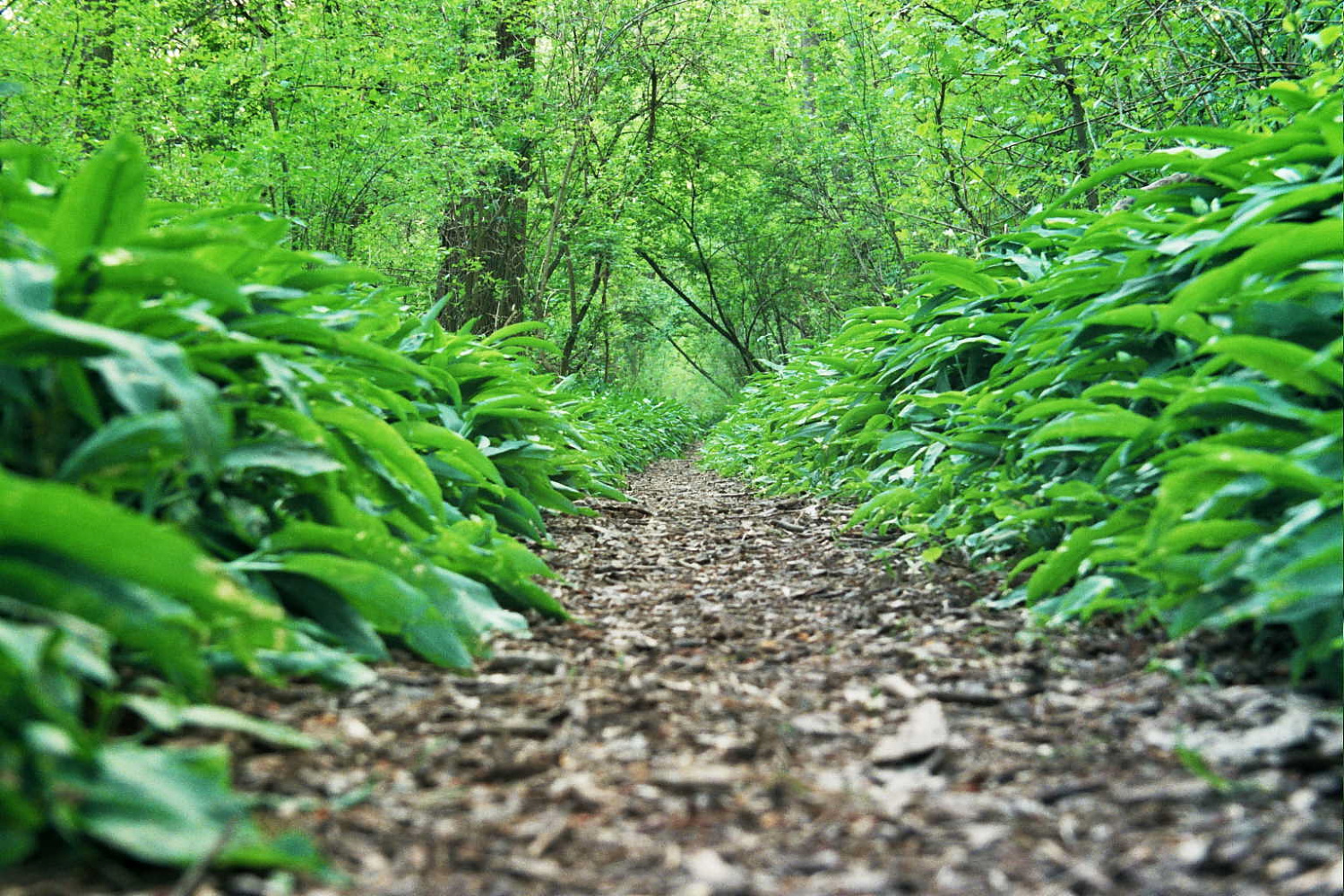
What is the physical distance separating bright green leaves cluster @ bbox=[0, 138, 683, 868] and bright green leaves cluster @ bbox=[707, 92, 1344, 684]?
1.34 meters

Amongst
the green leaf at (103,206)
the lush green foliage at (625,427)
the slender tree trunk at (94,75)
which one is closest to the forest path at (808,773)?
the green leaf at (103,206)

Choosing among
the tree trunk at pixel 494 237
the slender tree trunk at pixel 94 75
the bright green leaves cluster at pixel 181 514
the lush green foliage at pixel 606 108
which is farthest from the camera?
the tree trunk at pixel 494 237

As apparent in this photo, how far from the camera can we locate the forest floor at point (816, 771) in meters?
1.07

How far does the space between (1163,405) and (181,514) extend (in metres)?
2.23

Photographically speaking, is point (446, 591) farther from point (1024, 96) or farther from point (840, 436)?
point (1024, 96)

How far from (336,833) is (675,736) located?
23.5 inches

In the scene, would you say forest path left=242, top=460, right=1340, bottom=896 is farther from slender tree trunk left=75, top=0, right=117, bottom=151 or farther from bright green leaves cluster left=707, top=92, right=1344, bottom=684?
slender tree trunk left=75, top=0, right=117, bottom=151

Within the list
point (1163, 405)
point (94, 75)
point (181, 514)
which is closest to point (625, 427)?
point (94, 75)

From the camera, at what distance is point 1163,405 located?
223 centimetres

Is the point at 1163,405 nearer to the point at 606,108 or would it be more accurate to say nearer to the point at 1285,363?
the point at 1285,363

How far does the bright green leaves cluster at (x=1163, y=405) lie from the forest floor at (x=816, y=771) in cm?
18

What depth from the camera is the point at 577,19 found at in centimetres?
866

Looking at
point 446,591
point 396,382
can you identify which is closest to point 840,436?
point 396,382

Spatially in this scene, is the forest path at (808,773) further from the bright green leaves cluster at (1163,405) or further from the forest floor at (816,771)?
the bright green leaves cluster at (1163,405)
